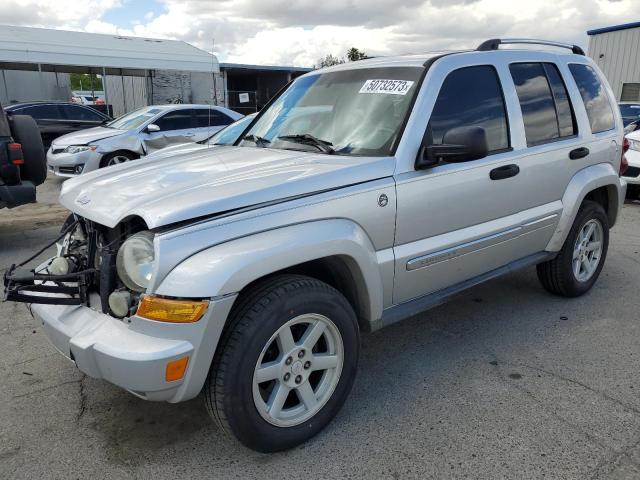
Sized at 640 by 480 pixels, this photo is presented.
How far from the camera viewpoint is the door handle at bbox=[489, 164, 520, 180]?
3357mm

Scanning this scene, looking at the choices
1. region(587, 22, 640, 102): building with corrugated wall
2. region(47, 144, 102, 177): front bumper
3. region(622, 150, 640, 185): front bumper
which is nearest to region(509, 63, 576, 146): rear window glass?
region(622, 150, 640, 185): front bumper

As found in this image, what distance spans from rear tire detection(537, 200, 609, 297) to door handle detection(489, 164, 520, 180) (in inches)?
43.7

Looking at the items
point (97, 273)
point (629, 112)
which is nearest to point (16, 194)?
point (97, 273)

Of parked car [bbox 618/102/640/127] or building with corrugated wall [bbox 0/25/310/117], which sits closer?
parked car [bbox 618/102/640/127]

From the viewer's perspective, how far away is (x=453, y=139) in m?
2.85

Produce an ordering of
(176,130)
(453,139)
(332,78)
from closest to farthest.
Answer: (453,139), (332,78), (176,130)

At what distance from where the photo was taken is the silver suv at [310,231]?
7.44 ft

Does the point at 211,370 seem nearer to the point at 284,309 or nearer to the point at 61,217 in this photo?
the point at 284,309

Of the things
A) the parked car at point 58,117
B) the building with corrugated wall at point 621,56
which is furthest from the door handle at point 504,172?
the building with corrugated wall at point 621,56

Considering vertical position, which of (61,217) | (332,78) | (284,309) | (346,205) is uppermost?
(332,78)

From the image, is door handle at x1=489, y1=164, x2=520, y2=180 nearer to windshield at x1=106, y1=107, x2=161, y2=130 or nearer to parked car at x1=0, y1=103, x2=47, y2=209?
parked car at x1=0, y1=103, x2=47, y2=209

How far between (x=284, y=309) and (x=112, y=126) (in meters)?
10.4

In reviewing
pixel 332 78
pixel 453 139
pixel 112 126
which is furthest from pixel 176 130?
pixel 453 139

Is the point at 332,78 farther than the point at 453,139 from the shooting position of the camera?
Yes
